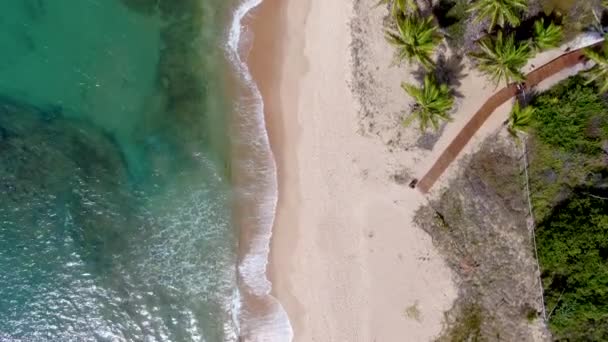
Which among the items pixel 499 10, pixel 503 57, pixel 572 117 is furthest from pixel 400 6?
pixel 572 117

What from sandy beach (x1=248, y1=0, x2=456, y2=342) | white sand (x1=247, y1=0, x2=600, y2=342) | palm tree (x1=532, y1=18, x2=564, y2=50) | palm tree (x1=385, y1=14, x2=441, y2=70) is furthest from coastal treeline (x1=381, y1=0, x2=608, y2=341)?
sandy beach (x1=248, y1=0, x2=456, y2=342)

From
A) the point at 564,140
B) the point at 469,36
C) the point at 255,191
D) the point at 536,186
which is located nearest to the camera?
the point at 469,36

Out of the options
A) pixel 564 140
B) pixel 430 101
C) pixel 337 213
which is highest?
pixel 430 101

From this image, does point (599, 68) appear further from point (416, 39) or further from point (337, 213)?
point (337, 213)

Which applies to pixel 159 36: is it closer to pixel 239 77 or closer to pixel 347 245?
pixel 239 77

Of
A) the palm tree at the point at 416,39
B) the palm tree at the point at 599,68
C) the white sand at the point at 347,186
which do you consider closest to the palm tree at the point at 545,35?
the palm tree at the point at 599,68

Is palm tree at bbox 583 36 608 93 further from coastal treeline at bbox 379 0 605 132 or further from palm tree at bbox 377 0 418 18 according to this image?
palm tree at bbox 377 0 418 18
